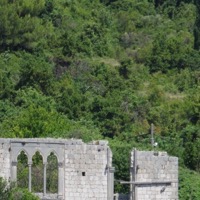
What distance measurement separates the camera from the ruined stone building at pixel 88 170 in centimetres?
3931

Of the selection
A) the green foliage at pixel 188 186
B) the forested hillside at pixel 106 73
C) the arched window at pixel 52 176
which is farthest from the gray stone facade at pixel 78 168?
the green foliage at pixel 188 186

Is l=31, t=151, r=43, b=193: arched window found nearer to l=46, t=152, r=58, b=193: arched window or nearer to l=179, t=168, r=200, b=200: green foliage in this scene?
l=46, t=152, r=58, b=193: arched window

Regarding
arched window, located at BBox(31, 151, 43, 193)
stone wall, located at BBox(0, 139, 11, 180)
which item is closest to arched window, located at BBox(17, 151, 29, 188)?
arched window, located at BBox(31, 151, 43, 193)

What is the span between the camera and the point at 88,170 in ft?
129

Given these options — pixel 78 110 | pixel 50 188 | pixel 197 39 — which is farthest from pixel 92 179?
pixel 197 39

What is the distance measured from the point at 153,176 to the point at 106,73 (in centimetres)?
2826

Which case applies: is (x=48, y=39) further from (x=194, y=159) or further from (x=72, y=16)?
(x=194, y=159)

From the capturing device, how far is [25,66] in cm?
6456

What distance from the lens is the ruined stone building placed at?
3931cm

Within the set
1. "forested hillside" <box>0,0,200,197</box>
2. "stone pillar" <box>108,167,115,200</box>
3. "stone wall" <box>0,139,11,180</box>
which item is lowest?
"stone pillar" <box>108,167,115,200</box>

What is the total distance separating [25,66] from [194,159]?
58.6 ft

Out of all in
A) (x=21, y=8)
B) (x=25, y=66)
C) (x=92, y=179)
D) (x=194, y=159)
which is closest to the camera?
(x=92, y=179)

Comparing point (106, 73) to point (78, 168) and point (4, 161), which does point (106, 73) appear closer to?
point (78, 168)

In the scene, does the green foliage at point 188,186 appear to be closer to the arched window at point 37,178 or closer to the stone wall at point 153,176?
the stone wall at point 153,176
